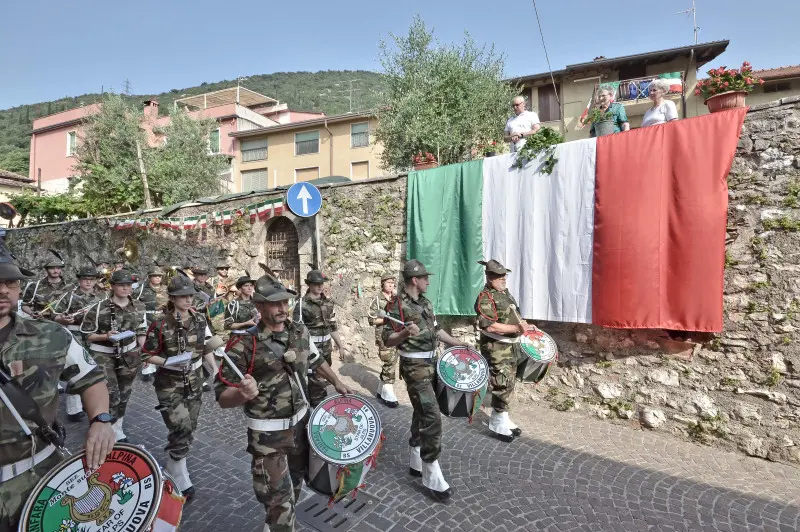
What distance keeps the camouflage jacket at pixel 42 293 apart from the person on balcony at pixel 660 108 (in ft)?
34.2

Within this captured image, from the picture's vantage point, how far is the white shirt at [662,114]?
6691mm

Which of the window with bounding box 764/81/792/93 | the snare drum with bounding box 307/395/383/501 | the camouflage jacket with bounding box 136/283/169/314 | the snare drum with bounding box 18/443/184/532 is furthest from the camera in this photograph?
the window with bounding box 764/81/792/93

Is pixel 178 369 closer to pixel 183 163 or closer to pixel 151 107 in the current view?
→ pixel 183 163

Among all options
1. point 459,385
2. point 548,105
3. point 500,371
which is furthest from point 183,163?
point 459,385

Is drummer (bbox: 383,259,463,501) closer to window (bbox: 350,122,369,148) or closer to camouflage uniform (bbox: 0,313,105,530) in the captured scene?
camouflage uniform (bbox: 0,313,105,530)

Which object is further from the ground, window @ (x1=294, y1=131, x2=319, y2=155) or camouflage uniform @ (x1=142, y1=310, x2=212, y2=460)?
window @ (x1=294, y1=131, x2=319, y2=155)

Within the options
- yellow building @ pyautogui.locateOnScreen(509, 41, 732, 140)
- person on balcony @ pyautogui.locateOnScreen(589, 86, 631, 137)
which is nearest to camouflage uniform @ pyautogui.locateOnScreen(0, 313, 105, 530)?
person on balcony @ pyautogui.locateOnScreen(589, 86, 631, 137)

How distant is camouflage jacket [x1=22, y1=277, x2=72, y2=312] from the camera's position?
7928 millimetres

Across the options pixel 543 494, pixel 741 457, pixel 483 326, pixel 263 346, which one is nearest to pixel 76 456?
pixel 263 346

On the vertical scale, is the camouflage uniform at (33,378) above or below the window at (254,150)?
below

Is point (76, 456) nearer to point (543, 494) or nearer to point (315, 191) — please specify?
point (543, 494)

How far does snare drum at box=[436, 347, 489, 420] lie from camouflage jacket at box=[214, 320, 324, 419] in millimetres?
1946

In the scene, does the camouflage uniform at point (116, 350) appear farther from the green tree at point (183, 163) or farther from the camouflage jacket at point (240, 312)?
the green tree at point (183, 163)

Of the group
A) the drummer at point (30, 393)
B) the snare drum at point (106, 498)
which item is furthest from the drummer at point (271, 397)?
the drummer at point (30, 393)
